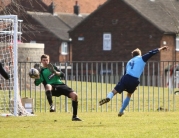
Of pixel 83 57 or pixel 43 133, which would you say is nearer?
pixel 43 133

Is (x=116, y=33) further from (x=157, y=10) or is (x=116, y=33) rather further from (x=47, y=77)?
(x=47, y=77)

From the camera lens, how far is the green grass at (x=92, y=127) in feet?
52.9

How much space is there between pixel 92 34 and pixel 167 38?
8444 millimetres

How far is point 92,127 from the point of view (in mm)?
18125

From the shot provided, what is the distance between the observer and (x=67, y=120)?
67.5 ft

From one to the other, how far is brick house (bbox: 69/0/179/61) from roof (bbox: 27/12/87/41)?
4.45 m

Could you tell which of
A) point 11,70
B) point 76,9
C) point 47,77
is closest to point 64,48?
point 76,9

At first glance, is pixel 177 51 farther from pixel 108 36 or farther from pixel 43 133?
pixel 43 133

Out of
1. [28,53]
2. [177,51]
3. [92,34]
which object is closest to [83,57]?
[92,34]

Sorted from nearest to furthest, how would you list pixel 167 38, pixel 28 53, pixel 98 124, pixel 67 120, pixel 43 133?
pixel 43 133
pixel 98 124
pixel 67 120
pixel 28 53
pixel 167 38

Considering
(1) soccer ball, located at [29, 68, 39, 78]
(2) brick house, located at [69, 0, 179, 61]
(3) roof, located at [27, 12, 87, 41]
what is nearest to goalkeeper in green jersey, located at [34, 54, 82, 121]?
(1) soccer ball, located at [29, 68, 39, 78]

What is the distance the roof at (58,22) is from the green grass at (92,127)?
198 feet

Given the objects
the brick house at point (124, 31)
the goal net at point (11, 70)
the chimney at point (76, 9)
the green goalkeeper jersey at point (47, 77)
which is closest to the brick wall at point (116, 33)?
the brick house at point (124, 31)

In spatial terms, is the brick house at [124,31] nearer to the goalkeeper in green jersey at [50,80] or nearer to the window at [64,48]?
the window at [64,48]
